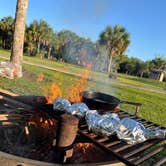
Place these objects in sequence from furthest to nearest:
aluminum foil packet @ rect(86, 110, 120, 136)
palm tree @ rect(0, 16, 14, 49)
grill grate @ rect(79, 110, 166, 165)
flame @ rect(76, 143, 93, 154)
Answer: palm tree @ rect(0, 16, 14, 49) → flame @ rect(76, 143, 93, 154) → aluminum foil packet @ rect(86, 110, 120, 136) → grill grate @ rect(79, 110, 166, 165)

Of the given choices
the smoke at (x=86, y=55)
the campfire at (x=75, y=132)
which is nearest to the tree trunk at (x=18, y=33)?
the smoke at (x=86, y=55)

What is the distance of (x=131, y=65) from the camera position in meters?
53.9

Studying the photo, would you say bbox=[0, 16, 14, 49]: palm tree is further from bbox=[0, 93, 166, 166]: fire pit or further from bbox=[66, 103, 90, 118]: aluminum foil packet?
bbox=[66, 103, 90, 118]: aluminum foil packet

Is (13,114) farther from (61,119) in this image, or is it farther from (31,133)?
(61,119)

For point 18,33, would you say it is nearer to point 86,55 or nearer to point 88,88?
point 86,55

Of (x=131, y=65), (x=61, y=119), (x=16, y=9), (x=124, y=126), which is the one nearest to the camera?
(x=61, y=119)

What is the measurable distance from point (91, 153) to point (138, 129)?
36.3 inches

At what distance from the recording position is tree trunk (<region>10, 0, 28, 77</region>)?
7906 millimetres

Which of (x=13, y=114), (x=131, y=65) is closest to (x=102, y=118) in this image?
(x=13, y=114)

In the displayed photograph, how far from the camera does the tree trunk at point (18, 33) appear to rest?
7.91 metres

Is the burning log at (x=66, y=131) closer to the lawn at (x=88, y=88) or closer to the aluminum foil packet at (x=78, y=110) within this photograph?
the aluminum foil packet at (x=78, y=110)

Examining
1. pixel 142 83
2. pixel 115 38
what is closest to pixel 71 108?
pixel 142 83

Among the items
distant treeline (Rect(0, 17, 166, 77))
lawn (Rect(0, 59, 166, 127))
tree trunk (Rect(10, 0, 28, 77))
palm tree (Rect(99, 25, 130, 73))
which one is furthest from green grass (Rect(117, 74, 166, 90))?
tree trunk (Rect(10, 0, 28, 77))

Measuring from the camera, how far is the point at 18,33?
811cm
